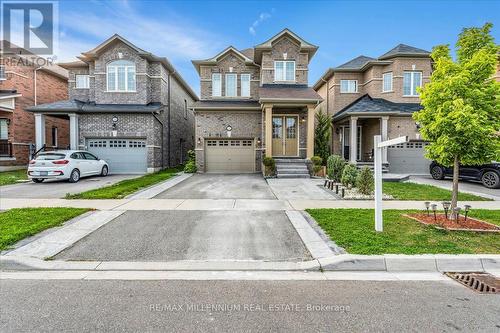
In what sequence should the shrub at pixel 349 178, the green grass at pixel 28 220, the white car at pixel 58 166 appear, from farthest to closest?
1. the white car at pixel 58 166
2. the shrub at pixel 349 178
3. the green grass at pixel 28 220

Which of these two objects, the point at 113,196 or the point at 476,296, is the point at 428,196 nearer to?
the point at 476,296

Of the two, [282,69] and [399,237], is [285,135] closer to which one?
[282,69]

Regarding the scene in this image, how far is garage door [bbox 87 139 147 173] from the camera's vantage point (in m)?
16.7

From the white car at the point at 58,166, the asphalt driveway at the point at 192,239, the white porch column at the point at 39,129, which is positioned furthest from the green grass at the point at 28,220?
the white porch column at the point at 39,129

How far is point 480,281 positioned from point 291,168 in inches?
451

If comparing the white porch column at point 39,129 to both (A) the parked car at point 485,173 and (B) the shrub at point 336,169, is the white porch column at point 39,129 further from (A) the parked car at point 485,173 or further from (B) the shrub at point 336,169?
(A) the parked car at point 485,173

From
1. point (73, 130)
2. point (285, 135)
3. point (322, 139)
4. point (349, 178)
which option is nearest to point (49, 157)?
point (73, 130)

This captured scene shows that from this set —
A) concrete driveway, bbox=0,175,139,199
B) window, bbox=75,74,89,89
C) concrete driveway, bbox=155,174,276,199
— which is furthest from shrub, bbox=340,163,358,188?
window, bbox=75,74,89,89

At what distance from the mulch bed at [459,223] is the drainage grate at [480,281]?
179 centimetres

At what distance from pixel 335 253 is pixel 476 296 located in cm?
178

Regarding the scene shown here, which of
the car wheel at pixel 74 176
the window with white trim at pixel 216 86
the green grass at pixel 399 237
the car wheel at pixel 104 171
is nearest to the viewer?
the green grass at pixel 399 237

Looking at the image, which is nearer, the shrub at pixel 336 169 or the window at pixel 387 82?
the shrub at pixel 336 169

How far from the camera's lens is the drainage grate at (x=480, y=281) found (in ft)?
11.3

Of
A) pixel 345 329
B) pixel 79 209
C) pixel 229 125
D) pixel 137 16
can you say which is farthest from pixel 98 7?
pixel 345 329
